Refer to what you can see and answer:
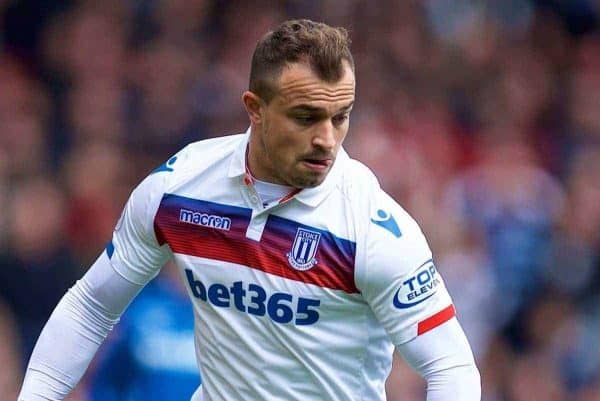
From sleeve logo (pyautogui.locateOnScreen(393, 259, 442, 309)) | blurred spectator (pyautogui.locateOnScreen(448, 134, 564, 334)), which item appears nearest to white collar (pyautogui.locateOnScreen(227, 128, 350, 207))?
sleeve logo (pyautogui.locateOnScreen(393, 259, 442, 309))

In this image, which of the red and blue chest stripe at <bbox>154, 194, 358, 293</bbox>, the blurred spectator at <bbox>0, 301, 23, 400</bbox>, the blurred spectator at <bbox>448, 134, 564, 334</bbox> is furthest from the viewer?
the blurred spectator at <bbox>448, 134, 564, 334</bbox>

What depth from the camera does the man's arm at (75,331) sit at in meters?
4.30

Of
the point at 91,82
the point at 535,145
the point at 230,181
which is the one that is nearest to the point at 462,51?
the point at 535,145

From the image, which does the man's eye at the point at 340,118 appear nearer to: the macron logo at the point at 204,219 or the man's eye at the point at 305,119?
the man's eye at the point at 305,119

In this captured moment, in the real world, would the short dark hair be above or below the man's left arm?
above

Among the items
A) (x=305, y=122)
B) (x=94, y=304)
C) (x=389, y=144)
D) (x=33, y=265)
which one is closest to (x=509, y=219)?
(x=389, y=144)

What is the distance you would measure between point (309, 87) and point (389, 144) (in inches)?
170

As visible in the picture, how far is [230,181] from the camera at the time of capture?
4.16m

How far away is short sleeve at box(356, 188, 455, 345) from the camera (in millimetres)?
3869

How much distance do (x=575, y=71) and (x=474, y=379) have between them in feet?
18.1

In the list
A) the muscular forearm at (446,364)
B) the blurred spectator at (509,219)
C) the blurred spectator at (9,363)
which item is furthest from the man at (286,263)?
the blurred spectator at (509,219)

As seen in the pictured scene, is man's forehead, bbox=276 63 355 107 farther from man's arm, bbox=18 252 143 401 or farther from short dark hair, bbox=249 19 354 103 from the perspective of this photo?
man's arm, bbox=18 252 143 401

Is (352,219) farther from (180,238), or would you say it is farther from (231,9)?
(231,9)

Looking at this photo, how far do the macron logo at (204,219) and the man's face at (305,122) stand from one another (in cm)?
26
